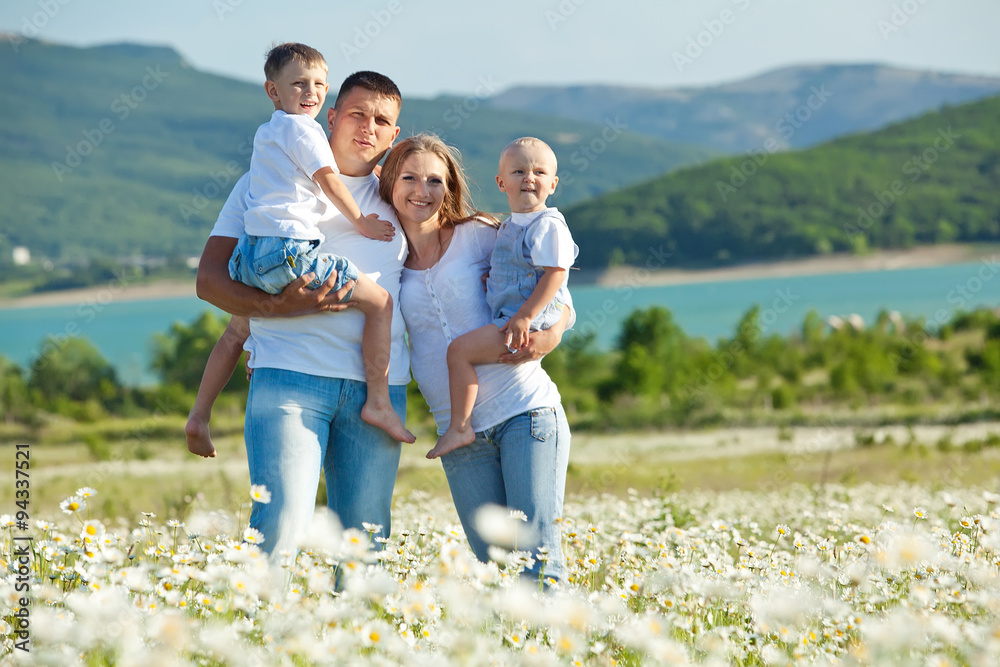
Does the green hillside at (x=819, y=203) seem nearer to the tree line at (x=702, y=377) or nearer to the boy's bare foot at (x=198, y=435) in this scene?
the tree line at (x=702, y=377)

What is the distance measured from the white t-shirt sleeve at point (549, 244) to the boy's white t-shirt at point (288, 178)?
38.5 inches

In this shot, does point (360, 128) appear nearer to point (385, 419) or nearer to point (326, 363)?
point (326, 363)

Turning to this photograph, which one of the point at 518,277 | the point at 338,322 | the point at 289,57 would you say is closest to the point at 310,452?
the point at 338,322

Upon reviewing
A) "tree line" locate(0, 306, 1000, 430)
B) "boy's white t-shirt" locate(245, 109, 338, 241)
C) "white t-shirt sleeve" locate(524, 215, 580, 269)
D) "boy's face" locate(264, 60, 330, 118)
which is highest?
"boy's face" locate(264, 60, 330, 118)

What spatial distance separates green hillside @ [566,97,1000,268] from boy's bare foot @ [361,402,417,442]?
103m

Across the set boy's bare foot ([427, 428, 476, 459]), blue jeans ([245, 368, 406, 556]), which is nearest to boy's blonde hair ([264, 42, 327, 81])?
blue jeans ([245, 368, 406, 556])

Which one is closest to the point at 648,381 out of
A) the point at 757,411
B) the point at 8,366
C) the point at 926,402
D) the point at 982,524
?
the point at 757,411

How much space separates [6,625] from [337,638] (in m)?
1.49

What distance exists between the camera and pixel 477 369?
4.23 meters

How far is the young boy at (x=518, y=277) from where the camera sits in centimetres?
414

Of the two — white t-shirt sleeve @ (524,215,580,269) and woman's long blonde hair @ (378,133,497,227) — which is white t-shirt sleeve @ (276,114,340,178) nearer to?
woman's long blonde hair @ (378,133,497,227)

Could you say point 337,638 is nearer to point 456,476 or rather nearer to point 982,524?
point 456,476

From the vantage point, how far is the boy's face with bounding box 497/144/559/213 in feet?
14.4

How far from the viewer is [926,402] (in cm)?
3123
